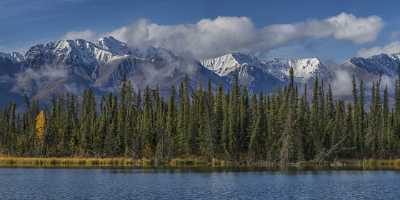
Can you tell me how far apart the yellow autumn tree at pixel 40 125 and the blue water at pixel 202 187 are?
74674mm

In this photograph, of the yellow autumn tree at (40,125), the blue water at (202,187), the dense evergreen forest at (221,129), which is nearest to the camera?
the blue water at (202,187)

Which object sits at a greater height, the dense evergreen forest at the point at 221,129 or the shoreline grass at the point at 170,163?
the dense evergreen forest at the point at 221,129

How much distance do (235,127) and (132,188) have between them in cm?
7604

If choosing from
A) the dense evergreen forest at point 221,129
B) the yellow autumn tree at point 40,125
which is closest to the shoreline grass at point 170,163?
the dense evergreen forest at point 221,129

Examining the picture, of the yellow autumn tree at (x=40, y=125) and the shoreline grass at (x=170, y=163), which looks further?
the yellow autumn tree at (x=40, y=125)

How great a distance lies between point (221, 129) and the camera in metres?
162

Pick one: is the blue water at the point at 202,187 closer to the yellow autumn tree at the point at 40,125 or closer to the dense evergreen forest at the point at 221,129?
the dense evergreen forest at the point at 221,129

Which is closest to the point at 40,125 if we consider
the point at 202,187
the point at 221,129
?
the point at 221,129

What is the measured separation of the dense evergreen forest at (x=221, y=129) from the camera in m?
154

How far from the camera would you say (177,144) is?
16438cm

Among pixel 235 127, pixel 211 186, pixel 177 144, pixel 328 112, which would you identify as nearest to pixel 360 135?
pixel 328 112

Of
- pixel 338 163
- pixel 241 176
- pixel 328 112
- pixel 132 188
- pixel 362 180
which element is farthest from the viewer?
pixel 328 112

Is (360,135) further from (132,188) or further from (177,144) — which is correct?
(132,188)

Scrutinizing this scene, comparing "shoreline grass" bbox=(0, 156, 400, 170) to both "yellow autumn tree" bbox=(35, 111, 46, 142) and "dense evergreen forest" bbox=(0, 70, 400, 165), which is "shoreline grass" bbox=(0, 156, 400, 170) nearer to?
"dense evergreen forest" bbox=(0, 70, 400, 165)
